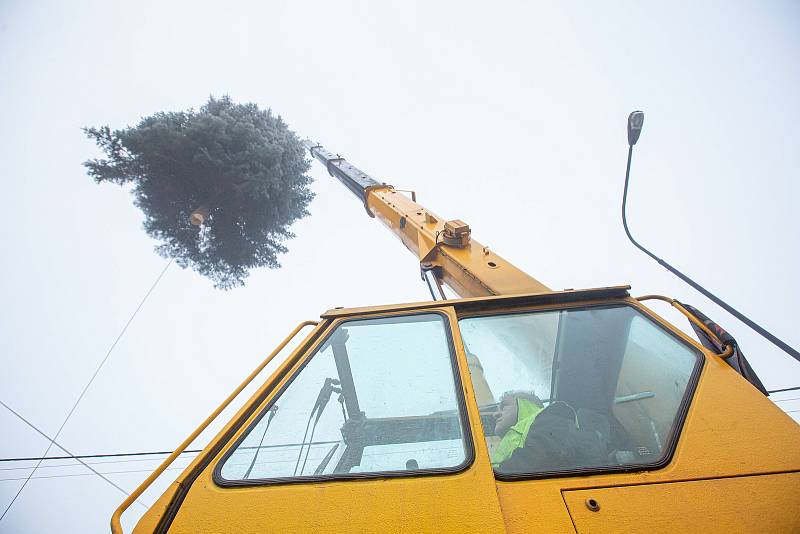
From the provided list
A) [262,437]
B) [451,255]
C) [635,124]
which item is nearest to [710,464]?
[262,437]

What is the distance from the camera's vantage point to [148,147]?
981 centimetres

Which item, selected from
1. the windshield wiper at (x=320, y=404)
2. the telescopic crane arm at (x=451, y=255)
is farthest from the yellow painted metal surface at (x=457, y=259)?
the windshield wiper at (x=320, y=404)

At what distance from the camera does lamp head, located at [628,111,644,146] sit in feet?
10.1

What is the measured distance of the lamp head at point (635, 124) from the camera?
10.1ft

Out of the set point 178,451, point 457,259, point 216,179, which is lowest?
point 178,451

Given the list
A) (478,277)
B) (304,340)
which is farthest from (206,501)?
(478,277)

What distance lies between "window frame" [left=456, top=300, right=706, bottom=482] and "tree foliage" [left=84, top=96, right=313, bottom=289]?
37.6ft

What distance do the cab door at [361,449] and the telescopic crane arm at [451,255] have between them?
3.79 feet

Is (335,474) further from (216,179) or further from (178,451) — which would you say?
(216,179)

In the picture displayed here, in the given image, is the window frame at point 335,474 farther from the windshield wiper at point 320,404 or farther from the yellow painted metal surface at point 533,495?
the windshield wiper at point 320,404

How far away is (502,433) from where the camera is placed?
1564 millimetres

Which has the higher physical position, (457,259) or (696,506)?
(457,259)

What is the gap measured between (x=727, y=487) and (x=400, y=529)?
1031mm

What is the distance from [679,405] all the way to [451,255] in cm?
229
